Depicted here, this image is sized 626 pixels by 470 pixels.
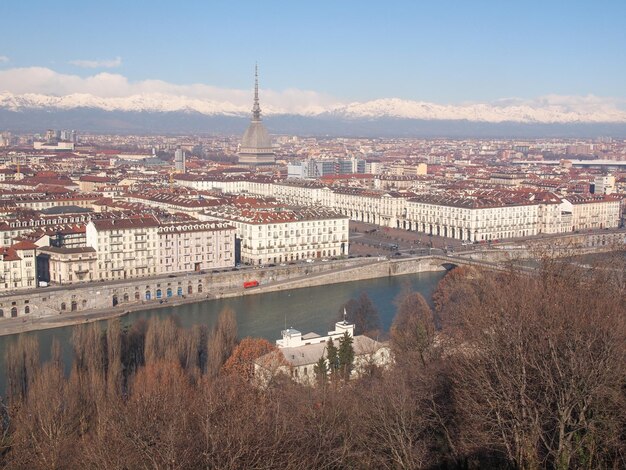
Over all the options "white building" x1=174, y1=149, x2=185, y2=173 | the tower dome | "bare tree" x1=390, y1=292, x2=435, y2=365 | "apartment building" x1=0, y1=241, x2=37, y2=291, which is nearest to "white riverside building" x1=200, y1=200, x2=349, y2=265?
"apartment building" x1=0, y1=241, x2=37, y2=291

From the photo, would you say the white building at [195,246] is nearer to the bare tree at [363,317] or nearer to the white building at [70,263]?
the white building at [70,263]

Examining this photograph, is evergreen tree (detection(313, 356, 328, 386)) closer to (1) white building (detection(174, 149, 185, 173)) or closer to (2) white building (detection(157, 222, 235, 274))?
(2) white building (detection(157, 222, 235, 274))

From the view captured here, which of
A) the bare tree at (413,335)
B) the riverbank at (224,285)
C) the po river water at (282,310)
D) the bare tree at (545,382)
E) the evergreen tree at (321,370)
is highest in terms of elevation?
the bare tree at (545,382)

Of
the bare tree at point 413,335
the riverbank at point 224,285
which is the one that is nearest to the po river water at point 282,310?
the riverbank at point 224,285

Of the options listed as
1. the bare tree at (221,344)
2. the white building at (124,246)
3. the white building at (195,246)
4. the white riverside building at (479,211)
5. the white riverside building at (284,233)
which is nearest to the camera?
the bare tree at (221,344)

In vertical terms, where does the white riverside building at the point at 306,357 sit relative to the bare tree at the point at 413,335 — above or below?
below

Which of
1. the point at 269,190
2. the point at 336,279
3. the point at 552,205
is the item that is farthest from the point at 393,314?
the point at 269,190

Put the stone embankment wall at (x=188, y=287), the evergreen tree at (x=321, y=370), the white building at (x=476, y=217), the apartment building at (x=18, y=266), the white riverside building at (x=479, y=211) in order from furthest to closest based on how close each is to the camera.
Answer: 1. the white riverside building at (x=479, y=211)
2. the white building at (x=476, y=217)
3. the apartment building at (x=18, y=266)
4. the stone embankment wall at (x=188, y=287)
5. the evergreen tree at (x=321, y=370)
